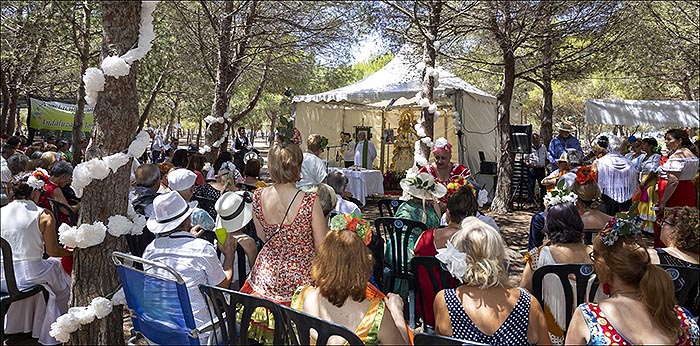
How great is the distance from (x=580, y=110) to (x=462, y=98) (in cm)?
3165

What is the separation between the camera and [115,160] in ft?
9.55

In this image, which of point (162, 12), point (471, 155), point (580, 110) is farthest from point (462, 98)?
point (580, 110)

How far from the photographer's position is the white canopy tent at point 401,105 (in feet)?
37.0

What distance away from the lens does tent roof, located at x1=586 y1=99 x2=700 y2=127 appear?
10.2 metres

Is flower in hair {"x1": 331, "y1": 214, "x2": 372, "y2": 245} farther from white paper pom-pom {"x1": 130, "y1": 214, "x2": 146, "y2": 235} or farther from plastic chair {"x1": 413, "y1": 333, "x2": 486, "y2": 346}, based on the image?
white paper pom-pom {"x1": 130, "y1": 214, "x2": 146, "y2": 235}

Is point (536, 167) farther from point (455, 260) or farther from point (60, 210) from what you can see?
point (455, 260)

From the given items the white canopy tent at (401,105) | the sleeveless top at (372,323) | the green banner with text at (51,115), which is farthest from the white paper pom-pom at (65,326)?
the green banner with text at (51,115)

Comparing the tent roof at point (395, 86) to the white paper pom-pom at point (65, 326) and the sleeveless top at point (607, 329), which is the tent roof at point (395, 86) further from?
the sleeveless top at point (607, 329)

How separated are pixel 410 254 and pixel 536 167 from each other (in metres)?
7.67

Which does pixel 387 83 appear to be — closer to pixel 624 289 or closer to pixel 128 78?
pixel 128 78

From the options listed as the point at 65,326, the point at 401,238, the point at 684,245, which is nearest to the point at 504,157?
the point at 401,238

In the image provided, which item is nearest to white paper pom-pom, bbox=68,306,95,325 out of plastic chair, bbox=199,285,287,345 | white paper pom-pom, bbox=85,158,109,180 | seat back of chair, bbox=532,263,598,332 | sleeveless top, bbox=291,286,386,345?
white paper pom-pom, bbox=85,158,109,180

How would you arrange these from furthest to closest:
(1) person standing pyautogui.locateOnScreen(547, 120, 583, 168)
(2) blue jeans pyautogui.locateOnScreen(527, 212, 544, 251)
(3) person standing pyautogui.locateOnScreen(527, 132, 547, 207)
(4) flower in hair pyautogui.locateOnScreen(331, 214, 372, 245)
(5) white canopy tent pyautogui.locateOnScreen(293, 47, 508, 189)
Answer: (5) white canopy tent pyautogui.locateOnScreen(293, 47, 508, 189) → (3) person standing pyautogui.locateOnScreen(527, 132, 547, 207) → (1) person standing pyautogui.locateOnScreen(547, 120, 583, 168) → (2) blue jeans pyautogui.locateOnScreen(527, 212, 544, 251) → (4) flower in hair pyautogui.locateOnScreen(331, 214, 372, 245)

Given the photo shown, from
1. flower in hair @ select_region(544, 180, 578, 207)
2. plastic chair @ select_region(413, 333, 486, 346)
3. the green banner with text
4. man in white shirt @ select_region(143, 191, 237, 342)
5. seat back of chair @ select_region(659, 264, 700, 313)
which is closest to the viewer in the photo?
plastic chair @ select_region(413, 333, 486, 346)
